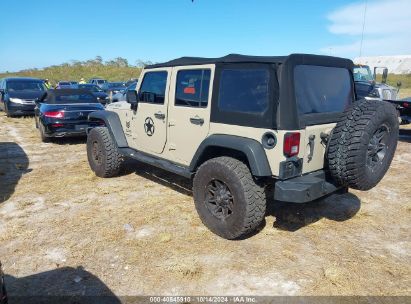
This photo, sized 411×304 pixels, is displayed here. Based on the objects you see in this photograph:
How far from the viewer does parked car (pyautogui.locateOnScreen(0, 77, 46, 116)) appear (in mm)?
13258

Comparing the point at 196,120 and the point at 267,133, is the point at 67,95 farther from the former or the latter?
the point at 267,133

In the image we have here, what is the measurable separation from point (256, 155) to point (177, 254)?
1.30 meters

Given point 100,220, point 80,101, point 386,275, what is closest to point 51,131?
point 80,101

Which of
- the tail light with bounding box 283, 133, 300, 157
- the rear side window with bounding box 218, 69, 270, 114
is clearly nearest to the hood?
the rear side window with bounding box 218, 69, 270, 114

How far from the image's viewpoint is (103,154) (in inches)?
230

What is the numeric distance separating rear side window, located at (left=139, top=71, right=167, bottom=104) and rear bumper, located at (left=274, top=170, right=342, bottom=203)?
2.19m

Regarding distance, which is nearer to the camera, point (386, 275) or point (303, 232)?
point (386, 275)

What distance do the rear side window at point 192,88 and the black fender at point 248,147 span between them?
1.68 feet

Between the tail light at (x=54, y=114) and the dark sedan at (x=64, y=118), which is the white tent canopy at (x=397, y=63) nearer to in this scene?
the dark sedan at (x=64, y=118)

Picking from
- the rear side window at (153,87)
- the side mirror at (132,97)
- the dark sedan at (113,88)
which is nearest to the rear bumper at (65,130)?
the side mirror at (132,97)

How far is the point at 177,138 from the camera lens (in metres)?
4.56

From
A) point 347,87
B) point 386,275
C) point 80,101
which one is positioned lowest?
point 386,275

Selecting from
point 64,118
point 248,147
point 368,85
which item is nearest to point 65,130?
point 64,118

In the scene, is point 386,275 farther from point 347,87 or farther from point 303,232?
point 347,87
